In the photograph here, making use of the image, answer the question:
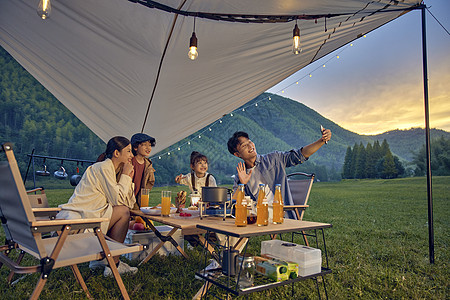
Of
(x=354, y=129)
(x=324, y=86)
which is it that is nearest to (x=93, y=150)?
(x=324, y=86)

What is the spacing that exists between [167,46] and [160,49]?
88 millimetres

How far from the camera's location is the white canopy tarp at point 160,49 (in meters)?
2.53

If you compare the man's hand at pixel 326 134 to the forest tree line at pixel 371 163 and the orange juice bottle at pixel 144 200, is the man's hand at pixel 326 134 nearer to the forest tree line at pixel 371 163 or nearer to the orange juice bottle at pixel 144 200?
the orange juice bottle at pixel 144 200

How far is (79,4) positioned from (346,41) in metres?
2.75

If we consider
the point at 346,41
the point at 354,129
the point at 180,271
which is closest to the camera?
the point at 180,271

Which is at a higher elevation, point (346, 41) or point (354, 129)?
point (354, 129)

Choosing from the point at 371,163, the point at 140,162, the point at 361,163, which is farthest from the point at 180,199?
the point at 361,163

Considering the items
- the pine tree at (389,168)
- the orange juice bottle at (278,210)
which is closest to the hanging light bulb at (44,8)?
the orange juice bottle at (278,210)

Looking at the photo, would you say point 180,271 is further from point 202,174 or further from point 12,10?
point 12,10

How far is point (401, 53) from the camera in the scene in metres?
17.0

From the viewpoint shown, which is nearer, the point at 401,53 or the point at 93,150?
the point at 401,53

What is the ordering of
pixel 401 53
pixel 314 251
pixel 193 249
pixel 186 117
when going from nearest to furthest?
pixel 314 251
pixel 193 249
pixel 186 117
pixel 401 53

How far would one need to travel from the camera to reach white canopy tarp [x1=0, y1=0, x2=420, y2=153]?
8.29ft

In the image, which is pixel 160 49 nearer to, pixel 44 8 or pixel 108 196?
pixel 44 8
